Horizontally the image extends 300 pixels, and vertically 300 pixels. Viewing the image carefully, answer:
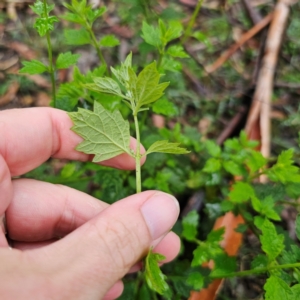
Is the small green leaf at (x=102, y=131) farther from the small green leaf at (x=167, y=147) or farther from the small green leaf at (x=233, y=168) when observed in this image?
the small green leaf at (x=233, y=168)

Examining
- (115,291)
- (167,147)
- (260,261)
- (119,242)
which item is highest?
(167,147)

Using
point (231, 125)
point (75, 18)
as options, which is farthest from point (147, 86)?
point (231, 125)

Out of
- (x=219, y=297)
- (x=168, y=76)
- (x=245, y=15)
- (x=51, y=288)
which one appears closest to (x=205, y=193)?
(x=219, y=297)

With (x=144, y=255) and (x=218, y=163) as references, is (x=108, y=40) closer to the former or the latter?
(x=218, y=163)

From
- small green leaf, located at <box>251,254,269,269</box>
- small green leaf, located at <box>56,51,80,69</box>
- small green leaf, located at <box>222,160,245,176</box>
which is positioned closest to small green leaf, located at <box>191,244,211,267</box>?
small green leaf, located at <box>251,254,269,269</box>

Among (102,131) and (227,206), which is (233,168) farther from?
(102,131)

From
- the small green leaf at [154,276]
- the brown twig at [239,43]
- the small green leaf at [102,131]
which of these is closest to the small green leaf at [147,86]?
the small green leaf at [102,131]

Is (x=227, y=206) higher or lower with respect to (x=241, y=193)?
lower

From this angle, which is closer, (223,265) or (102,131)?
(102,131)
